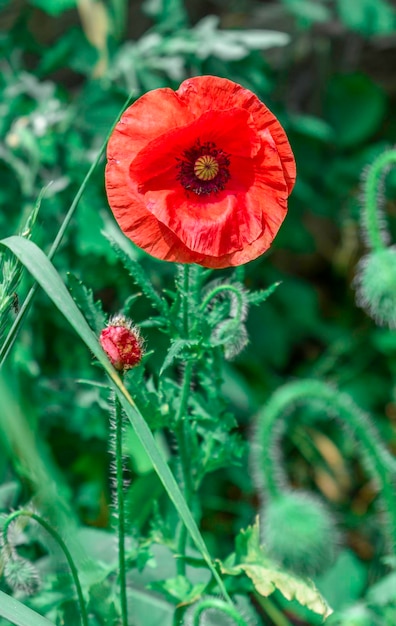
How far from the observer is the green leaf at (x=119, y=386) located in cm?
61

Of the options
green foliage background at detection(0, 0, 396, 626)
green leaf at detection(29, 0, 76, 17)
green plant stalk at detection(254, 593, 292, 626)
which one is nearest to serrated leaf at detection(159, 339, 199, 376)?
green foliage background at detection(0, 0, 396, 626)

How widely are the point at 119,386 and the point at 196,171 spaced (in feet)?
0.68

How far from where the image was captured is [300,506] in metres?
0.99

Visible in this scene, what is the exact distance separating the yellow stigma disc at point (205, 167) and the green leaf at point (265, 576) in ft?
1.15

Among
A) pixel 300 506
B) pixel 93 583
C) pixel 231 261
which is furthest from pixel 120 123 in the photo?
pixel 300 506

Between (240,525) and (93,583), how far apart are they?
3.45ft

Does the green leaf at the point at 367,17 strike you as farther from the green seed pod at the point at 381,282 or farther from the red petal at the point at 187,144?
the red petal at the point at 187,144

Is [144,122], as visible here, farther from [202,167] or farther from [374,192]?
[374,192]

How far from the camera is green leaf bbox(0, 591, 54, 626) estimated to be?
24.4 inches

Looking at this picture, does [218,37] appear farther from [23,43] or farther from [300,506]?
[300,506]

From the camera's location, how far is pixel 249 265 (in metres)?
1.19

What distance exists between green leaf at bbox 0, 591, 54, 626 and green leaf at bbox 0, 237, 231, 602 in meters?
0.15

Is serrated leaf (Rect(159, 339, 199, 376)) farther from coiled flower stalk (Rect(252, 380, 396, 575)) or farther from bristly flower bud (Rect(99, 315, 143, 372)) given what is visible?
coiled flower stalk (Rect(252, 380, 396, 575))

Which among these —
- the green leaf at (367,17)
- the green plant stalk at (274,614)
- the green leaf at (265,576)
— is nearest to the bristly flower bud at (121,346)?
the green leaf at (265,576)
